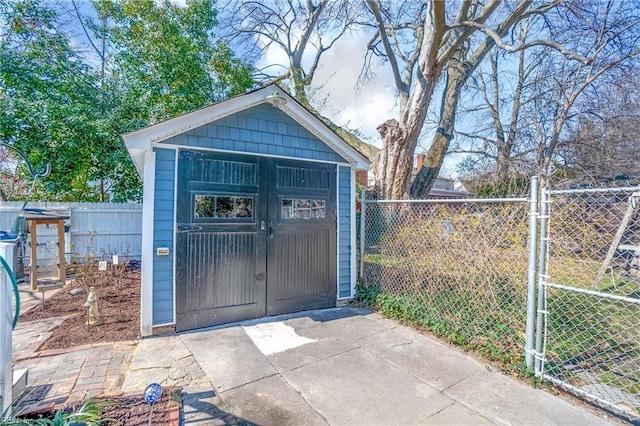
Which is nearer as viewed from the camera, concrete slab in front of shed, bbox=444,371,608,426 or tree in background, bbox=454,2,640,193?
concrete slab in front of shed, bbox=444,371,608,426

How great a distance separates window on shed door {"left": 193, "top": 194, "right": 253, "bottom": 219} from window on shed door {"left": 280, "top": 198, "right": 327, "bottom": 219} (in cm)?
52

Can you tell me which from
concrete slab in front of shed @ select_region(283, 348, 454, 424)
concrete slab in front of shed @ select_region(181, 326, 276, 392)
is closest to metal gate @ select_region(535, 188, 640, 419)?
concrete slab in front of shed @ select_region(283, 348, 454, 424)

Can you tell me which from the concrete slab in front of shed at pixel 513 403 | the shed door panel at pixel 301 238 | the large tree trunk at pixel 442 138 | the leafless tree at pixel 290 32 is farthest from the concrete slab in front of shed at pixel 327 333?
the leafless tree at pixel 290 32

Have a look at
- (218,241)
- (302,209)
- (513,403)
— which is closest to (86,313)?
(218,241)

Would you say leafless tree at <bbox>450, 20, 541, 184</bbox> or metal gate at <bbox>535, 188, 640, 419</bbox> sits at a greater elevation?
leafless tree at <bbox>450, 20, 541, 184</bbox>

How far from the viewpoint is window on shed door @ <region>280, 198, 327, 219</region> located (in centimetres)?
444

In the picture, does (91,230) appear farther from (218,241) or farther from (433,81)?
(433,81)

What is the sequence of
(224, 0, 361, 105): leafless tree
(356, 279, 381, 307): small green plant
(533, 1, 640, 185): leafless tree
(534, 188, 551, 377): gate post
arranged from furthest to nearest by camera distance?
1. (224, 0, 361, 105): leafless tree
2. (533, 1, 640, 185): leafless tree
3. (356, 279, 381, 307): small green plant
4. (534, 188, 551, 377): gate post

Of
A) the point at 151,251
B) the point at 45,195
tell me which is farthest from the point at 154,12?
the point at 151,251

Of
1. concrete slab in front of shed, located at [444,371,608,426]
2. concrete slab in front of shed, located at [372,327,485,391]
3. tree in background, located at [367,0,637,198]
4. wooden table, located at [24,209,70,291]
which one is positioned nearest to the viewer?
concrete slab in front of shed, located at [444,371,608,426]

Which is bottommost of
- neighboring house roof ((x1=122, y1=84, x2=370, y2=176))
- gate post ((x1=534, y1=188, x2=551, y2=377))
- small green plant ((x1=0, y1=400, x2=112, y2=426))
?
small green plant ((x1=0, y1=400, x2=112, y2=426))

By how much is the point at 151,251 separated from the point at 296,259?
6.12ft

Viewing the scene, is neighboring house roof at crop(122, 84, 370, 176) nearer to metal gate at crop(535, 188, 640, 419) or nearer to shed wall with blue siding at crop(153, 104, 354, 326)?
shed wall with blue siding at crop(153, 104, 354, 326)

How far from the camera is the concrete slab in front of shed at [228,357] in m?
2.76
